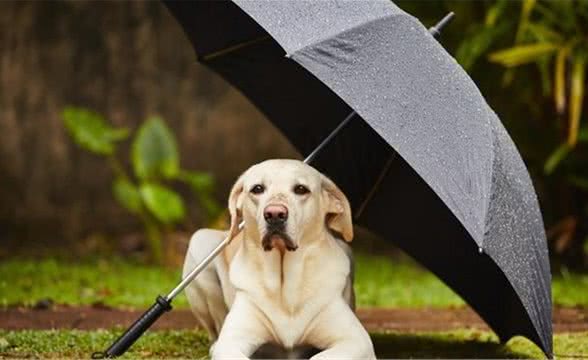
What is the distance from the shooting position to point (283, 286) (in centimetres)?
476

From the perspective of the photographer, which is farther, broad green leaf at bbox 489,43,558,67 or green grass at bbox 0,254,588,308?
broad green leaf at bbox 489,43,558,67

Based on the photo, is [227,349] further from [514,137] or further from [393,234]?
[514,137]

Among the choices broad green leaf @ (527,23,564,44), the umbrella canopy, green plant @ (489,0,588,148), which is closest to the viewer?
the umbrella canopy

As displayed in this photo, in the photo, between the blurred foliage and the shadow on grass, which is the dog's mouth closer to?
the shadow on grass

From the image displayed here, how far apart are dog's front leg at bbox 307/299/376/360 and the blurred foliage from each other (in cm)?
442

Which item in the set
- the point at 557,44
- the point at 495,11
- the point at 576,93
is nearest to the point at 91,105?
the point at 495,11

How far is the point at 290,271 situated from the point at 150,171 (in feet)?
17.0

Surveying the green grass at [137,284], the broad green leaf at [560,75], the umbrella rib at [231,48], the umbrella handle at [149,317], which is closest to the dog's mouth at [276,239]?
the umbrella handle at [149,317]

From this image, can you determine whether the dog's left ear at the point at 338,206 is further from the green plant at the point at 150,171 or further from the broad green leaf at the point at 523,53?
the green plant at the point at 150,171

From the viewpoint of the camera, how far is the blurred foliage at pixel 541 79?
29.3ft

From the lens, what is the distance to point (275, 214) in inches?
177

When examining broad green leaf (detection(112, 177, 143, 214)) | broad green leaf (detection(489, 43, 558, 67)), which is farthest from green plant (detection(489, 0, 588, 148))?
broad green leaf (detection(112, 177, 143, 214))

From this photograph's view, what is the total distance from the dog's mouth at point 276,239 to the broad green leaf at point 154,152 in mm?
5192

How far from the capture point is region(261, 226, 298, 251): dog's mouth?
4.52 metres
